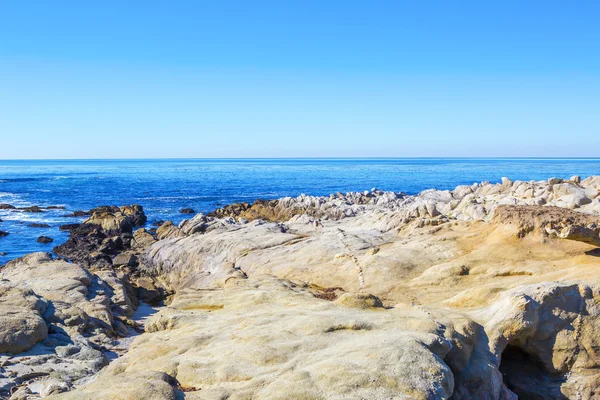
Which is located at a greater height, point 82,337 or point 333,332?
point 333,332

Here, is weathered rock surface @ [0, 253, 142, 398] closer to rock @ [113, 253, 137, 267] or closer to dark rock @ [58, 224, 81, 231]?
rock @ [113, 253, 137, 267]

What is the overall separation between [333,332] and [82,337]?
11.6 meters

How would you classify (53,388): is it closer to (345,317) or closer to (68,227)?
(345,317)

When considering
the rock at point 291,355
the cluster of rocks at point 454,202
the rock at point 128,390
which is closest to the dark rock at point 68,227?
the cluster of rocks at point 454,202

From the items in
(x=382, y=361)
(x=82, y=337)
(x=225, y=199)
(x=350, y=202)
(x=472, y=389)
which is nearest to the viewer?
(x=382, y=361)

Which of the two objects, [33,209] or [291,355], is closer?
[291,355]

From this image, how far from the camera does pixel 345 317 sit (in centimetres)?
1435

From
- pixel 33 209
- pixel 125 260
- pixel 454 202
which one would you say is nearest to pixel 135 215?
pixel 33 209

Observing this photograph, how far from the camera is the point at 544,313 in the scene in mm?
15156

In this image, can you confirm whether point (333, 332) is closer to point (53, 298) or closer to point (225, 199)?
point (53, 298)

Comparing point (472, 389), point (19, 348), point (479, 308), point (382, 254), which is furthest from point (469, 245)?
point (19, 348)

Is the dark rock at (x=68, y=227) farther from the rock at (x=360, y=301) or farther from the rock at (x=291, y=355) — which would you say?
the rock at (x=360, y=301)

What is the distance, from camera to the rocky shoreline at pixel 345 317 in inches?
438

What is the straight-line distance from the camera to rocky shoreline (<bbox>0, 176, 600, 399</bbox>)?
438 inches
